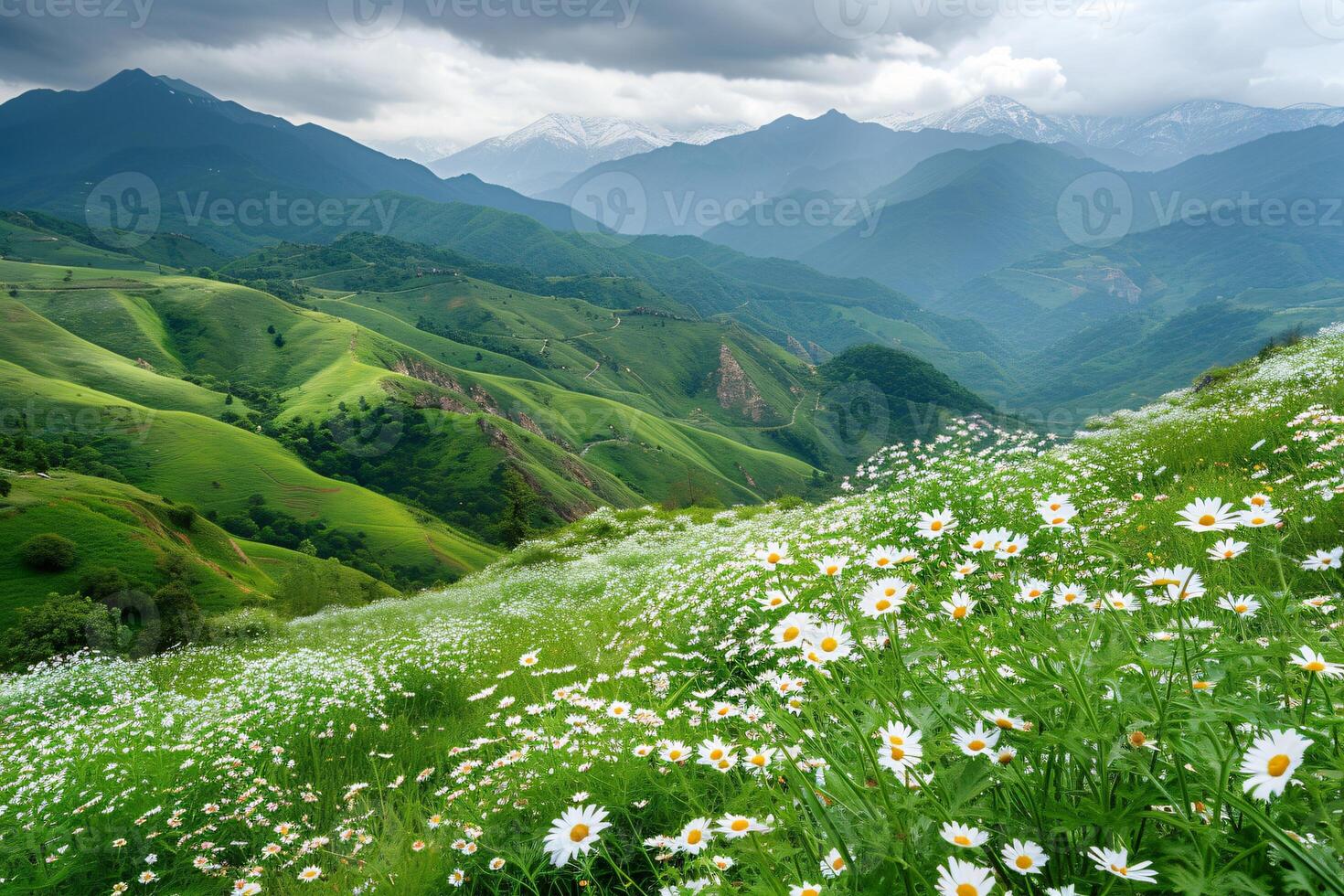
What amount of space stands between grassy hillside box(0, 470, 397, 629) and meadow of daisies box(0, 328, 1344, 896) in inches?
2187

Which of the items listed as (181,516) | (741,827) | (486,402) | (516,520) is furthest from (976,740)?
(486,402)

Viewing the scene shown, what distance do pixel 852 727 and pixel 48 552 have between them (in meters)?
74.8

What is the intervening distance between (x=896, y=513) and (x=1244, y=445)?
555 centimetres

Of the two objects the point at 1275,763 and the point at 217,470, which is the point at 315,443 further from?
the point at 1275,763

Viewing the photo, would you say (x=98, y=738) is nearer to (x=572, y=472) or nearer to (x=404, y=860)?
(x=404, y=860)

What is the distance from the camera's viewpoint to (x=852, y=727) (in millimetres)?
2010

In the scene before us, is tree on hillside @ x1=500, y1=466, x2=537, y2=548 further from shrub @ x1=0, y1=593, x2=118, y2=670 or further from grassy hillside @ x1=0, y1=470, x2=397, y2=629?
shrub @ x1=0, y1=593, x2=118, y2=670

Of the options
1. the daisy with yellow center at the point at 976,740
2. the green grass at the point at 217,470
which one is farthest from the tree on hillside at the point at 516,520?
the daisy with yellow center at the point at 976,740

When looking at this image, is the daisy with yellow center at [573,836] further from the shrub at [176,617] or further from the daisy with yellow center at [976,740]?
the shrub at [176,617]

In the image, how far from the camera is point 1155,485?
1034 cm

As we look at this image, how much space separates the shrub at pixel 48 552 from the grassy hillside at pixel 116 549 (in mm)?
525

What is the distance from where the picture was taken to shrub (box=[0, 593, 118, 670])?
123 ft

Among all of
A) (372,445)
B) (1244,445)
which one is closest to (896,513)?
(1244,445)

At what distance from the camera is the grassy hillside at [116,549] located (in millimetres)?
54281
